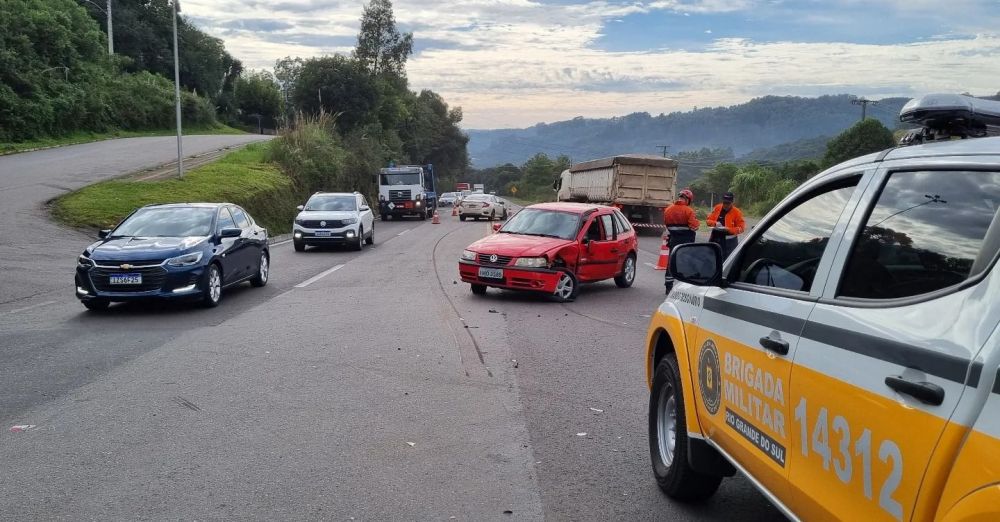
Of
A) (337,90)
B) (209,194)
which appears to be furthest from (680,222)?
(337,90)

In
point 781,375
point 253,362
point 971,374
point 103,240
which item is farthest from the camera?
point 103,240

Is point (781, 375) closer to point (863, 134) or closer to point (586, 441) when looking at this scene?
point (586, 441)

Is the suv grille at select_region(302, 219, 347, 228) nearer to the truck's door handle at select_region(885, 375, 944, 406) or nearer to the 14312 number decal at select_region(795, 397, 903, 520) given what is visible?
the 14312 number decal at select_region(795, 397, 903, 520)

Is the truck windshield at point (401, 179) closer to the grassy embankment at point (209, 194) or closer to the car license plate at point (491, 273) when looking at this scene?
the grassy embankment at point (209, 194)

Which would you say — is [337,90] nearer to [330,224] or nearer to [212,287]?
[330,224]

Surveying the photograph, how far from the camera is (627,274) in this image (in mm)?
15914

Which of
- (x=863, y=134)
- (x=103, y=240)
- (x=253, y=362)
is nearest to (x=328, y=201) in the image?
(x=103, y=240)

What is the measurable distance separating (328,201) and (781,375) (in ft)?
76.7

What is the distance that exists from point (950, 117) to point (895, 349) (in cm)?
119

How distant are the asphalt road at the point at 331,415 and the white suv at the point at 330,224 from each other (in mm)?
11093

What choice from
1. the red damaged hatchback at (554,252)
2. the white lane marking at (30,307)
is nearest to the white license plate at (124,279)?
the white lane marking at (30,307)

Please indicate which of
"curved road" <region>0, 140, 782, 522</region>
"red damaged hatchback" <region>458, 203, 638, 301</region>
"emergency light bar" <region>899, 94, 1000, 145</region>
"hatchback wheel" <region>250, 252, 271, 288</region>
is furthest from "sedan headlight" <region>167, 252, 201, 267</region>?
"emergency light bar" <region>899, 94, 1000, 145</region>

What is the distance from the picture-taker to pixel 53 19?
47.1m

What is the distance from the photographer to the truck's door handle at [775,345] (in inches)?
131
